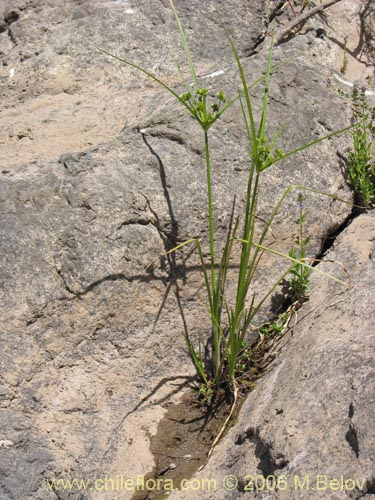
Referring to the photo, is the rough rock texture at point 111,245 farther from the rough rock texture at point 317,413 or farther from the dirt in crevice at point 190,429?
the rough rock texture at point 317,413

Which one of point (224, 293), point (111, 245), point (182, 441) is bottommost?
point (182, 441)

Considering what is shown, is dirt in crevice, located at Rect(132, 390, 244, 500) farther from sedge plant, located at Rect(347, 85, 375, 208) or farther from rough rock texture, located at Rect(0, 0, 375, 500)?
sedge plant, located at Rect(347, 85, 375, 208)

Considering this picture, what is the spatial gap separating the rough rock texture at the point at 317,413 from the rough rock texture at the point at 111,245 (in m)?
0.35

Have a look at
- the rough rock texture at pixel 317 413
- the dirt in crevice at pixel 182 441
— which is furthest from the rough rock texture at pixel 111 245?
the rough rock texture at pixel 317 413

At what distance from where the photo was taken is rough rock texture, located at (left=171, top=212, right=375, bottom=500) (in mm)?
1924

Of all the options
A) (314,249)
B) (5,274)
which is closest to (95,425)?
(5,274)

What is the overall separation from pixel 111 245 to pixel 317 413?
1.08m

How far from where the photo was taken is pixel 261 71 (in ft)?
10.3

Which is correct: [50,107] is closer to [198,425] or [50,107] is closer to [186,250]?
[186,250]

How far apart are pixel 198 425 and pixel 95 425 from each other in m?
0.43

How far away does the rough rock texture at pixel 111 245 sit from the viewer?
2443 mm

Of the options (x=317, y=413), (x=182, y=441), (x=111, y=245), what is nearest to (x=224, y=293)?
(x=111, y=245)

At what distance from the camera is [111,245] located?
8.60 ft

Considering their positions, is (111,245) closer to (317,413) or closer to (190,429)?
(190,429)
